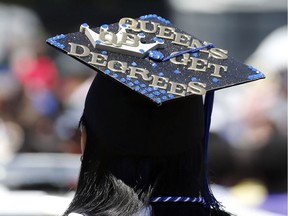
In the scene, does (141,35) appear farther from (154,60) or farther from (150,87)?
(150,87)

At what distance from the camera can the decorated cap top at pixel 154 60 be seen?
2199 mm

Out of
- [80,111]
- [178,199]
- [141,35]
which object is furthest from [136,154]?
[80,111]

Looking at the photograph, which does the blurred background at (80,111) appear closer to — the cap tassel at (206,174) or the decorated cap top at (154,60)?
the cap tassel at (206,174)

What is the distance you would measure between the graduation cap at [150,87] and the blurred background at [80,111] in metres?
1.70

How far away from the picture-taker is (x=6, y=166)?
6004 mm

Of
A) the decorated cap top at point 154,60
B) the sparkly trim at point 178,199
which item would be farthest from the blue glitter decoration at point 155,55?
the sparkly trim at point 178,199

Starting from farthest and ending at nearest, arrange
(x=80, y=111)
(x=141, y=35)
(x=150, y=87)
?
(x=80, y=111)
(x=141, y=35)
(x=150, y=87)

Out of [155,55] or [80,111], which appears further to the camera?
[80,111]

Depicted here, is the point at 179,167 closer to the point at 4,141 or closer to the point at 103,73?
the point at 103,73

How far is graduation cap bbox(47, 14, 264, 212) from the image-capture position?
2.21 metres

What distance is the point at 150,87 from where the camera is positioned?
218cm

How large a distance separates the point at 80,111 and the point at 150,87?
6.40 m

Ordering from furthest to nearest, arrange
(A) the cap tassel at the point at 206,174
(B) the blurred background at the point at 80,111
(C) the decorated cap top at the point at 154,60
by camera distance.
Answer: (B) the blurred background at the point at 80,111, (A) the cap tassel at the point at 206,174, (C) the decorated cap top at the point at 154,60

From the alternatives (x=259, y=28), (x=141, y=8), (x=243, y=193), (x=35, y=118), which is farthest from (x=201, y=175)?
(x=259, y=28)
